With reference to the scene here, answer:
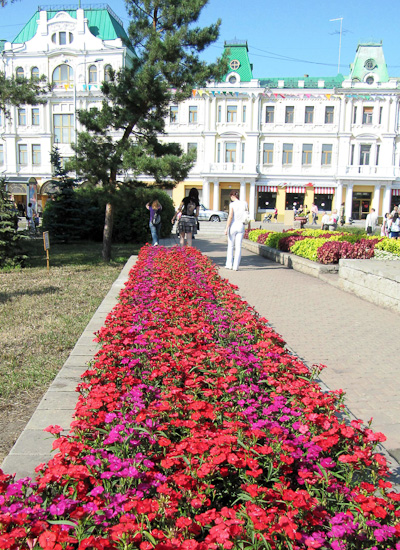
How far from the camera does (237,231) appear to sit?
10438 millimetres

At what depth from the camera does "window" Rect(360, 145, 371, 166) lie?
136 ft

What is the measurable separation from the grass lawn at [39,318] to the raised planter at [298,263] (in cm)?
432

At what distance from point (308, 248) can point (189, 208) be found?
3.23 metres

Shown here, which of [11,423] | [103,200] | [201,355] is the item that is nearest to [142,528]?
[201,355]

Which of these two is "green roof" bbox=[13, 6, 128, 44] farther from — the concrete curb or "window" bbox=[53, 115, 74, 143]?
the concrete curb

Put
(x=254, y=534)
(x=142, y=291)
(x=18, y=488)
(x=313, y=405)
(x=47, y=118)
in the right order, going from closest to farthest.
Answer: (x=254, y=534) → (x=18, y=488) → (x=313, y=405) → (x=142, y=291) → (x=47, y=118)

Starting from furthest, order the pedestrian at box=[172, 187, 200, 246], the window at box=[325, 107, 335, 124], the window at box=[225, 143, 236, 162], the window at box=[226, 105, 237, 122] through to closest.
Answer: the window at box=[225, 143, 236, 162] → the window at box=[226, 105, 237, 122] → the window at box=[325, 107, 335, 124] → the pedestrian at box=[172, 187, 200, 246]

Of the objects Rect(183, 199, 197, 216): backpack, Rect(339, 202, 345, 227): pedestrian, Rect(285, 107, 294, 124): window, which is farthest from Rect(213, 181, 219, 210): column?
Rect(183, 199, 197, 216): backpack

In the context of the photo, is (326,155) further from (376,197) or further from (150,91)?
(150,91)

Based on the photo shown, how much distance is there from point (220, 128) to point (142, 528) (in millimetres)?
42331

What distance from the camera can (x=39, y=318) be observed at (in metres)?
6.32

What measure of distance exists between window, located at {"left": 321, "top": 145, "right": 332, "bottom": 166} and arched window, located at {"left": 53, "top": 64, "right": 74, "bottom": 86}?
892 inches

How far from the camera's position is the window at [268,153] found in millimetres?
41969

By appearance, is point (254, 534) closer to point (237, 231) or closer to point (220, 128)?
point (237, 231)
